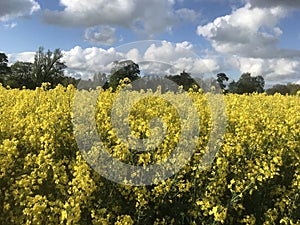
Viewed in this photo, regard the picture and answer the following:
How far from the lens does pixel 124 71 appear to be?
652 centimetres

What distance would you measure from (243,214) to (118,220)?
61.6 inches

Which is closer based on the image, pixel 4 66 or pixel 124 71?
pixel 124 71

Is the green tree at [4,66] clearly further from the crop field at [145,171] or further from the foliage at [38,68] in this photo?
the crop field at [145,171]

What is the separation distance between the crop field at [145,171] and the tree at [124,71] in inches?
30.8

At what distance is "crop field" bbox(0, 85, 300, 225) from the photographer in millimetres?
4075

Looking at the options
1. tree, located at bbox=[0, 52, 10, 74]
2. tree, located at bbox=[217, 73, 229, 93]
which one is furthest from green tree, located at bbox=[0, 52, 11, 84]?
tree, located at bbox=[217, 73, 229, 93]

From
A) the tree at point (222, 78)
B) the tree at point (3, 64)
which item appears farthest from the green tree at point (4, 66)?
the tree at point (222, 78)

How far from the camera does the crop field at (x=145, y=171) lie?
13.4ft

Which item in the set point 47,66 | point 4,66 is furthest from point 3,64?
point 47,66

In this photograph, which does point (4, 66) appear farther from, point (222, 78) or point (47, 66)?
point (222, 78)

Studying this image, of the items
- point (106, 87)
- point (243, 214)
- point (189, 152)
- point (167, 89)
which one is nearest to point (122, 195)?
point (189, 152)

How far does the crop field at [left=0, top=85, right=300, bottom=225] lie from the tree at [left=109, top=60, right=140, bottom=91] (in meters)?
0.78

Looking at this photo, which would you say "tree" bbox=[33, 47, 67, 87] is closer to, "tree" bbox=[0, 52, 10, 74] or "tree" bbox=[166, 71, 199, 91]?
"tree" bbox=[0, 52, 10, 74]

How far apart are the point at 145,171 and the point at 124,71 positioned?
7.97 feet
